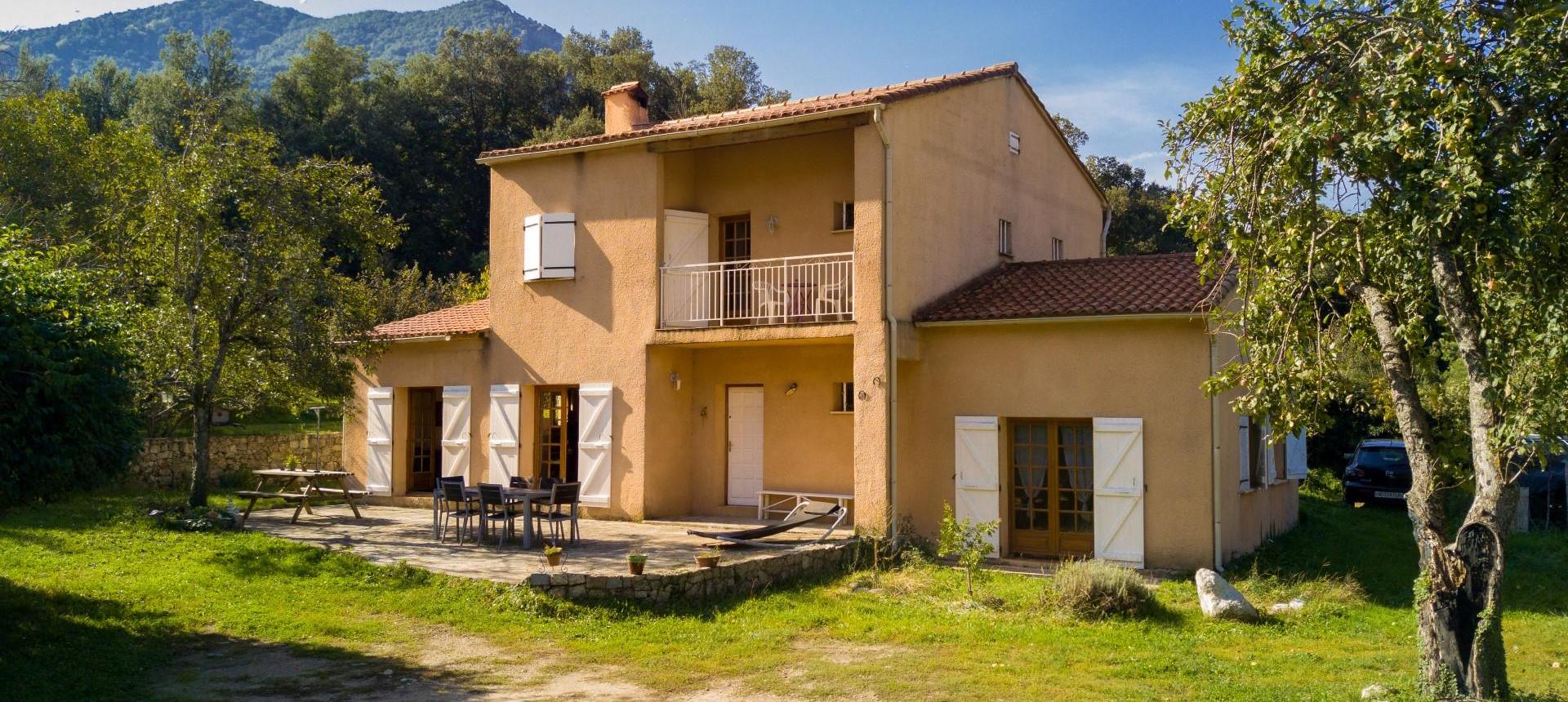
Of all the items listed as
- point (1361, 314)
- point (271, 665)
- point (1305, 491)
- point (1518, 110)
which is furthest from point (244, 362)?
point (1305, 491)

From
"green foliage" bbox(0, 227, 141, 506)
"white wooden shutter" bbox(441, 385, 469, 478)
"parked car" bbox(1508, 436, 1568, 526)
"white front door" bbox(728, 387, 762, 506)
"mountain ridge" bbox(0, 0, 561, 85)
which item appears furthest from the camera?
"mountain ridge" bbox(0, 0, 561, 85)

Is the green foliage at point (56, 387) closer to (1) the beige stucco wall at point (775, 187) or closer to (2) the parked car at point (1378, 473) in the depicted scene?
(1) the beige stucco wall at point (775, 187)

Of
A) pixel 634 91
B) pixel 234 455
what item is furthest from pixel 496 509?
pixel 234 455

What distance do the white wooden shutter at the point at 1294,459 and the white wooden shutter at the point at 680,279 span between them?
839 cm

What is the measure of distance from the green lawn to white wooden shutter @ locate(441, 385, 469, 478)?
3.89 metres

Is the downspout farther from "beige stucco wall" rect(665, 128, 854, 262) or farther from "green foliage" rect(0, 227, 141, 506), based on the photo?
"green foliage" rect(0, 227, 141, 506)

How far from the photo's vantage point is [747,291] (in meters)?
14.9

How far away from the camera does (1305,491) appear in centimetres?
2072

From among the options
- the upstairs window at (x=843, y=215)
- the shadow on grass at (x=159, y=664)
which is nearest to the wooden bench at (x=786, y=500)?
the upstairs window at (x=843, y=215)

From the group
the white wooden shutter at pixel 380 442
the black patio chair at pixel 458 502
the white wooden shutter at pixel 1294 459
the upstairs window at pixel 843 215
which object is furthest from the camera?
the white wooden shutter at pixel 380 442

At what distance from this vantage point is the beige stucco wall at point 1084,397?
12055 millimetres

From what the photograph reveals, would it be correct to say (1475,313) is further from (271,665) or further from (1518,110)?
(271,665)

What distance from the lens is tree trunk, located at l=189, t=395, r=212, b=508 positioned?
13.9 meters

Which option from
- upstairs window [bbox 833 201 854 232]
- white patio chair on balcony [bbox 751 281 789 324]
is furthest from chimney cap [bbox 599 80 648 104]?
white patio chair on balcony [bbox 751 281 789 324]
